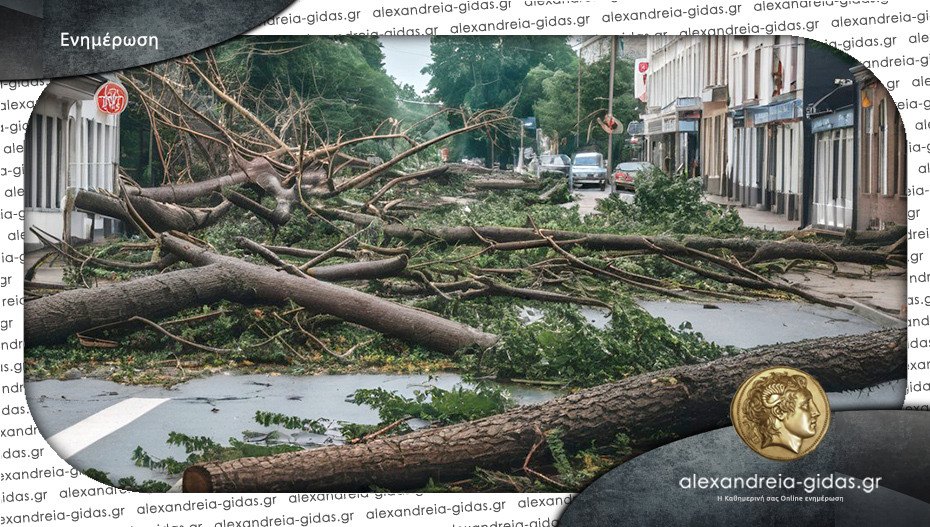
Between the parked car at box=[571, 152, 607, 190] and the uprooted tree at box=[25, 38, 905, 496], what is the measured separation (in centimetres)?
13

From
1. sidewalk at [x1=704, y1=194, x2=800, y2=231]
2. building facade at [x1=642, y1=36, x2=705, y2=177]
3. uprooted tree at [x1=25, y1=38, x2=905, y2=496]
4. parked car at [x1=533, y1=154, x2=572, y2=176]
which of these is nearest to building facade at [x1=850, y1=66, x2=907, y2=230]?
uprooted tree at [x1=25, y1=38, x2=905, y2=496]

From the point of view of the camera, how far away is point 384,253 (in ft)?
27.0

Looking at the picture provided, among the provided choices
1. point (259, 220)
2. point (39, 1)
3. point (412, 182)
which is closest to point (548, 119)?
point (412, 182)

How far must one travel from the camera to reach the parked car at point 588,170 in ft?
27.0

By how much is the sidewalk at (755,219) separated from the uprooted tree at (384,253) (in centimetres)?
7

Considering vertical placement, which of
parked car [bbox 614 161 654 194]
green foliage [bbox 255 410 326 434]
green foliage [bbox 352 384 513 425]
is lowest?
green foliage [bbox 255 410 326 434]

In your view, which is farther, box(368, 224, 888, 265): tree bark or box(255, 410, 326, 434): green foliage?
box(368, 224, 888, 265): tree bark

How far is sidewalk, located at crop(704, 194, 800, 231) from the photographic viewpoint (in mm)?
8234

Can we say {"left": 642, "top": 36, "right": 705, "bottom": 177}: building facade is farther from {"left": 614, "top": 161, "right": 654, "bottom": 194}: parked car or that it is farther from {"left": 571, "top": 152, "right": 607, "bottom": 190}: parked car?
{"left": 571, "top": 152, "right": 607, "bottom": 190}: parked car

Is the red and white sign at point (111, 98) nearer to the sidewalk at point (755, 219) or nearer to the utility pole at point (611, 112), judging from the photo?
the utility pole at point (611, 112)

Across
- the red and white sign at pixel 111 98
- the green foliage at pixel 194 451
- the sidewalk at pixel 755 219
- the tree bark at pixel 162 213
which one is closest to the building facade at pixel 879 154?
the sidewalk at pixel 755 219

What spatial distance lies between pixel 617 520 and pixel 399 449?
1312 millimetres

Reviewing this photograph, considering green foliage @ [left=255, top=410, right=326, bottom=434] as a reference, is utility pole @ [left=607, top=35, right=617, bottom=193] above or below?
above

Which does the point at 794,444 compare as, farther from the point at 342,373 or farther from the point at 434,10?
the point at 434,10
